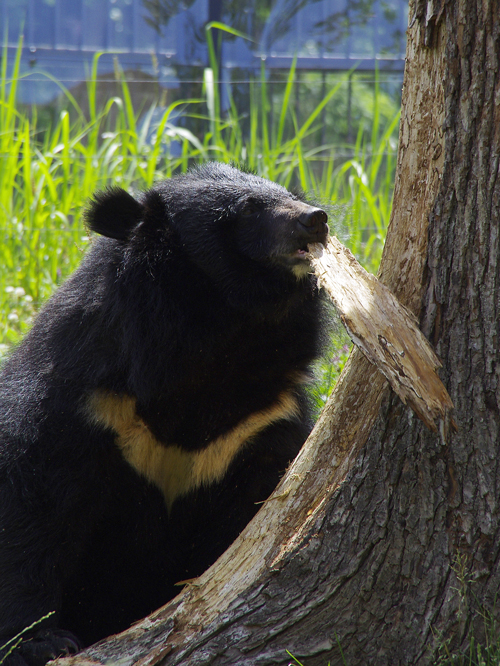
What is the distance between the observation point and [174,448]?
266 centimetres

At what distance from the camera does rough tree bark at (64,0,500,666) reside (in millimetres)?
1872

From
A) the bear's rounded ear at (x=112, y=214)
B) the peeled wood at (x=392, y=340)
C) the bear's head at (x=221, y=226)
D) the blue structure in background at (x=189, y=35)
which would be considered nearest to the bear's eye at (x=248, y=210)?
the bear's head at (x=221, y=226)

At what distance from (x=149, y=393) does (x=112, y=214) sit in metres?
0.64

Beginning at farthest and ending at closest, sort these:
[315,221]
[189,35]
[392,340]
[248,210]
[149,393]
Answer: [189,35] < [248,210] < [149,393] < [315,221] < [392,340]

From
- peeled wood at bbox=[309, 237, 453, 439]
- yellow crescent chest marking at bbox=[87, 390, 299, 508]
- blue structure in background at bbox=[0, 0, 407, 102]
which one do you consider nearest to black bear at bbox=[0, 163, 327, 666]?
yellow crescent chest marking at bbox=[87, 390, 299, 508]

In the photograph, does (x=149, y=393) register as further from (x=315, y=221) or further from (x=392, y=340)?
(x=392, y=340)

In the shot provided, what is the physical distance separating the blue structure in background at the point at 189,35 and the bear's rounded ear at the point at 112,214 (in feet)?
16.4

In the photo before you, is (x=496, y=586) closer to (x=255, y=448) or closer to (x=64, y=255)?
(x=255, y=448)

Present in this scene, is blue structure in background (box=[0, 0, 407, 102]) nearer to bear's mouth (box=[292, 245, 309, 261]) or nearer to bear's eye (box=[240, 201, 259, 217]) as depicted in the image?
bear's eye (box=[240, 201, 259, 217])

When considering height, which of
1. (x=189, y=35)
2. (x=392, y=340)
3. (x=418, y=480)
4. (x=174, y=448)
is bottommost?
(x=174, y=448)

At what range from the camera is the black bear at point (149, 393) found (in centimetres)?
244

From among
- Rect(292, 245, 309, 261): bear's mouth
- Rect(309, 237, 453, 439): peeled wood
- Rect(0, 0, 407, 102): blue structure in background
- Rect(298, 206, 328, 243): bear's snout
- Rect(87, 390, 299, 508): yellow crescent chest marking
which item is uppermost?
Rect(0, 0, 407, 102): blue structure in background

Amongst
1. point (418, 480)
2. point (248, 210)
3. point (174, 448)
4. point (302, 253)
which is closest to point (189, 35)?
point (248, 210)

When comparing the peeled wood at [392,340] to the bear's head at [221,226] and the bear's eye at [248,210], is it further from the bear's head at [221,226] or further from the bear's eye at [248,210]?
the bear's eye at [248,210]
